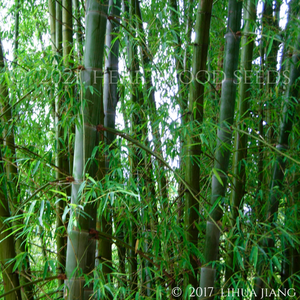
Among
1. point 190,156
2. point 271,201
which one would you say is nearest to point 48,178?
point 190,156

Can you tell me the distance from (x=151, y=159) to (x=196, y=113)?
36cm

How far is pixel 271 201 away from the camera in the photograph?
206 cm

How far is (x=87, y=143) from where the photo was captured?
1453 mm

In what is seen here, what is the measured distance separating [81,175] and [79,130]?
190 mm

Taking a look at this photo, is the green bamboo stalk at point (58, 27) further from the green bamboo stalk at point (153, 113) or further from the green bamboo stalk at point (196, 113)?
the green bamboo stalk at point (196, 113)

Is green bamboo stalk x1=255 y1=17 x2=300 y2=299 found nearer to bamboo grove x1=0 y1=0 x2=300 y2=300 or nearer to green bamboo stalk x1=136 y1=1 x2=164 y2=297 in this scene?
bamboo grove x1=0 y1=0 x2=300 y2=300

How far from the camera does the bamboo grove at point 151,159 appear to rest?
146 centimetres

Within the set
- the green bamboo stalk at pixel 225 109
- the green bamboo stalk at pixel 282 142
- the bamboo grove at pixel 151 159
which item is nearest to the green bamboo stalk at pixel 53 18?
the bamboo grove at pixel 151 159

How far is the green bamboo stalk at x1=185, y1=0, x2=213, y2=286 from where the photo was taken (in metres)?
1.73

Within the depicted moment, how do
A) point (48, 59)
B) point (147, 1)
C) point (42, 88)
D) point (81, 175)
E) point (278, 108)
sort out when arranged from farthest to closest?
point (147, 1) → point (278, 108) → point (48, 59) → point (42, 88) → point (81, 175)

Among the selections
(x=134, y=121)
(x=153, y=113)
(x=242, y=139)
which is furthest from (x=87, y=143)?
(x=242, y=139)

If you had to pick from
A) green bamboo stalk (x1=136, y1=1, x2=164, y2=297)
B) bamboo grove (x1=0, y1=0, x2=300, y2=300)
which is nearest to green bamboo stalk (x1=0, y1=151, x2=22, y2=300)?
bamboo grove (x1=0, y1=0, x2=300, y2=300)

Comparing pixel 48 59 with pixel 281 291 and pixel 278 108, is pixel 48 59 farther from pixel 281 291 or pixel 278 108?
pixel 281 291

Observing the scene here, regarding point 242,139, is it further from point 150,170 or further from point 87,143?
point 87,143
